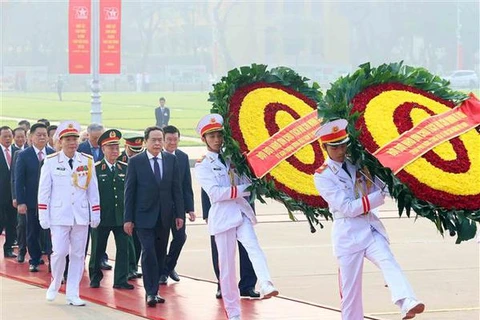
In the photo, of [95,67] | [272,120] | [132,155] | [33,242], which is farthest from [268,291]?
[95,67]

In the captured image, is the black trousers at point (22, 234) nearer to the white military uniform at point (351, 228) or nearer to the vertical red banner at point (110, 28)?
the white military uniform at point (351, 228)

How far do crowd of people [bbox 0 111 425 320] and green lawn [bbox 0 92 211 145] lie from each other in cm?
2835

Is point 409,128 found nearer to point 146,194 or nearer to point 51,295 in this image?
point 146,194

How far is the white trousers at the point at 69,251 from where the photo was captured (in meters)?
11.1

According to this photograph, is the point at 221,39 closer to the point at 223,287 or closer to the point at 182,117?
the point at 182,117

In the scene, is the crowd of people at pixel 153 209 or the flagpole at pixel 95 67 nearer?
the crowd of people at pixel 153 209

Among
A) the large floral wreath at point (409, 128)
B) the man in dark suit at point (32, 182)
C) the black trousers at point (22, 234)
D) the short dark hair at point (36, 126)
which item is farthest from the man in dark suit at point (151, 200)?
the black trousers at point (22, 234)

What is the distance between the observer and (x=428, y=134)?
27.5 feet

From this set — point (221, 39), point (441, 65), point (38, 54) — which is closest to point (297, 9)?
point (221, 39)

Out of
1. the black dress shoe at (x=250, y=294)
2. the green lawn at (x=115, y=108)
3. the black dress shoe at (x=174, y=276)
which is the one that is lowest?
the green lawn at (x=115, y=108)

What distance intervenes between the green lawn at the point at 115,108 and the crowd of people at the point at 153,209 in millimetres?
28350

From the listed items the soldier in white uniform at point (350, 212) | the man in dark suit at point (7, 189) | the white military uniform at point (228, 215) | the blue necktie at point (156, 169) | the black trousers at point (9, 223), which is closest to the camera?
the soldier in white uniform at point (350, 212)

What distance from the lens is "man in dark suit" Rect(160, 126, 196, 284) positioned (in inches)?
487

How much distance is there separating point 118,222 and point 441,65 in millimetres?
86769
